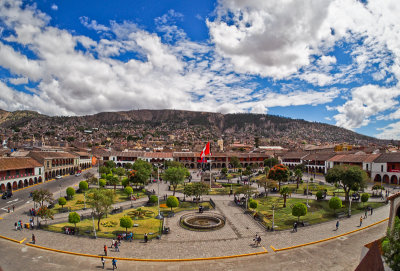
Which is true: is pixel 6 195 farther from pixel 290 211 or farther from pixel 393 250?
pixel 393 250

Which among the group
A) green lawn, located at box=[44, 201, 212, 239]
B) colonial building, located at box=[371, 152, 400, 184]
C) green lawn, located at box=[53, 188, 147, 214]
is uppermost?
colonial building, located at box=[371, 152, 400, 184]

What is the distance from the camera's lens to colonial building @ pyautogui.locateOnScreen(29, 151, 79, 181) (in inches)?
1980

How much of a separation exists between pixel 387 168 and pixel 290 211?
3118 centimetres

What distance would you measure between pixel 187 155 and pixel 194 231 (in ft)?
195

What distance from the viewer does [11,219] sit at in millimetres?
24688

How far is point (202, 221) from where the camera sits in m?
25.0

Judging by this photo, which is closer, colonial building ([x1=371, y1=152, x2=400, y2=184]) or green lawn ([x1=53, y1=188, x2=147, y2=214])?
green lawn ([x1=53, y1=188, x2=147, y2=214])

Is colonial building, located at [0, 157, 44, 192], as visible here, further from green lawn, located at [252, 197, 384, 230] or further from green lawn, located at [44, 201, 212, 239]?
green lawn, located at [252, 197, 384, 230]

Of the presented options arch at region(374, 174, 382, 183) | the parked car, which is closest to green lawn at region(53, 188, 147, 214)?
the parked car

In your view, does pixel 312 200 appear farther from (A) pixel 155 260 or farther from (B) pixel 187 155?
(B) pixel 187 155

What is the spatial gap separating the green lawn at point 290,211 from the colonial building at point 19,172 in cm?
4055

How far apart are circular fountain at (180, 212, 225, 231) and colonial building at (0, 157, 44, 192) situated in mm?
32820

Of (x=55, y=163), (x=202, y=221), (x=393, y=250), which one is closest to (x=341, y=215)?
(x=202, y=221)

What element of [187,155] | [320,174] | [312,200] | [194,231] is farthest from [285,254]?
[187,155]
